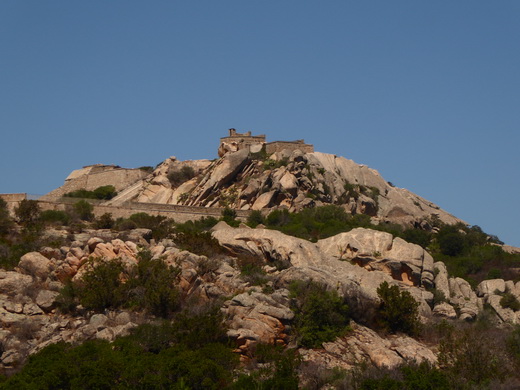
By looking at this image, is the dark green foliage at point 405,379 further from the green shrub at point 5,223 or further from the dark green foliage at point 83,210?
the dark green foliage at point 83,210

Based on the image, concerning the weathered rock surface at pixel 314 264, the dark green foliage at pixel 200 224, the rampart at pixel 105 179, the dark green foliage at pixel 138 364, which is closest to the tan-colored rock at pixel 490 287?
the weathered rock surface at pixel 314 264

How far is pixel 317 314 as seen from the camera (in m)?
38.8

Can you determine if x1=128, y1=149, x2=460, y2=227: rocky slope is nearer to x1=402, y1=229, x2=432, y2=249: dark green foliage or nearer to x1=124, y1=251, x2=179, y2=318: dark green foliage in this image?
x1=402, y1=229, x2=432, y2=249: dark green foliage

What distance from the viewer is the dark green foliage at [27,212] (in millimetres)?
53763

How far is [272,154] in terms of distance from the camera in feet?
Result: 218

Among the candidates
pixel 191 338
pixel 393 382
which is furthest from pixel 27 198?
pixel 393 382

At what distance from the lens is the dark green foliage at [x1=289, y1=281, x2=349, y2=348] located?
3841 centimetres

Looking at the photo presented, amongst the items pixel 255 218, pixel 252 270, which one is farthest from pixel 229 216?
pixel 252 270

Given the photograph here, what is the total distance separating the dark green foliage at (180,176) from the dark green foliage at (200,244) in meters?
18.7

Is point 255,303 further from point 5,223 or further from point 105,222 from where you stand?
point 5,223

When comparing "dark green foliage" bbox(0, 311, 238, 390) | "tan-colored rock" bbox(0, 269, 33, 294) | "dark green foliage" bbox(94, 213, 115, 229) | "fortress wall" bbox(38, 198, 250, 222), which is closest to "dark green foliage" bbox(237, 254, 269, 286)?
"dark green foliage" bbox(0, 311, 238, 390)

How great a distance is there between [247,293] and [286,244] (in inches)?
257

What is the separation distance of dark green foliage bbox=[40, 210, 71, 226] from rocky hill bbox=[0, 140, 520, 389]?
113 mm

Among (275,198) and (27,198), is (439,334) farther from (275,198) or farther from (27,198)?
(27,198)
